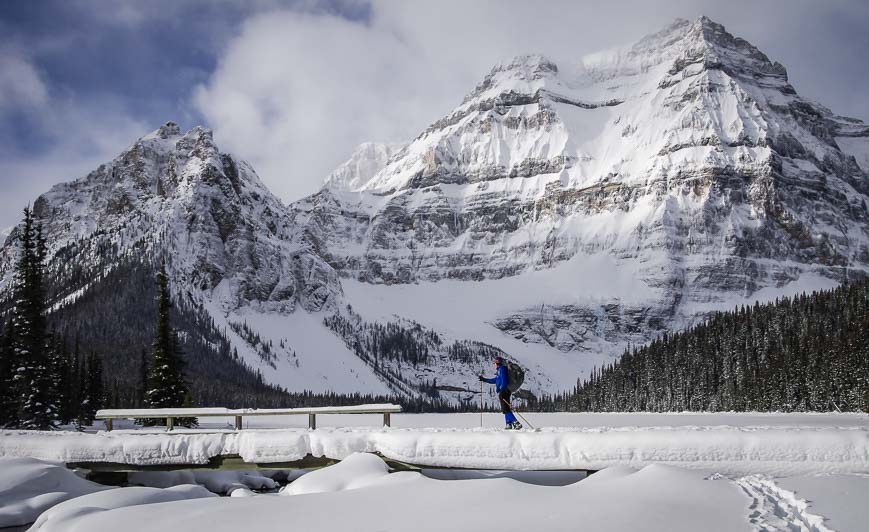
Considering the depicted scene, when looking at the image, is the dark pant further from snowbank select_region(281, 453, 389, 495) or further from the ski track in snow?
the ski track in snow

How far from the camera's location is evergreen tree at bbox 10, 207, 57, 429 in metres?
44.7

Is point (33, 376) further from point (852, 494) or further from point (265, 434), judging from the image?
point (852, 494)

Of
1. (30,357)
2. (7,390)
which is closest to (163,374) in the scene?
(30,357)

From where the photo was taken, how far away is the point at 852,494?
11664mm

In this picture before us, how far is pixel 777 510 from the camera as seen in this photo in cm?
1130

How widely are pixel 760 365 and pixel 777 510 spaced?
283 feet

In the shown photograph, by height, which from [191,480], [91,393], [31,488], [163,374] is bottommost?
[191,480]

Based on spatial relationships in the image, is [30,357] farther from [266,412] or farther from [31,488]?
[31,488]

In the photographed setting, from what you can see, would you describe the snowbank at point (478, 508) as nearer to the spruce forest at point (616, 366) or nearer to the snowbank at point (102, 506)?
the snowbank at point (102, 506)

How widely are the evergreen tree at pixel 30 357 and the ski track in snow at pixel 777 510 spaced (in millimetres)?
44340

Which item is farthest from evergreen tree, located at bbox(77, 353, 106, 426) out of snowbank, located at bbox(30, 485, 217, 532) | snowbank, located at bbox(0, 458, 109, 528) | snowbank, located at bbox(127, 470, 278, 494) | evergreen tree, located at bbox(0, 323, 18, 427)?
snowbank, located at bbox(30, 485, 217, 532)

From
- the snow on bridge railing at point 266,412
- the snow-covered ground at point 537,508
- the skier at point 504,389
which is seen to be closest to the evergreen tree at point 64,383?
the snow on bridge railing at point 266,412

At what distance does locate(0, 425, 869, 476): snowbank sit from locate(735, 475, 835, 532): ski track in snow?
1547 millimetres

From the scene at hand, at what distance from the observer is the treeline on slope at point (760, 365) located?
6762cm
